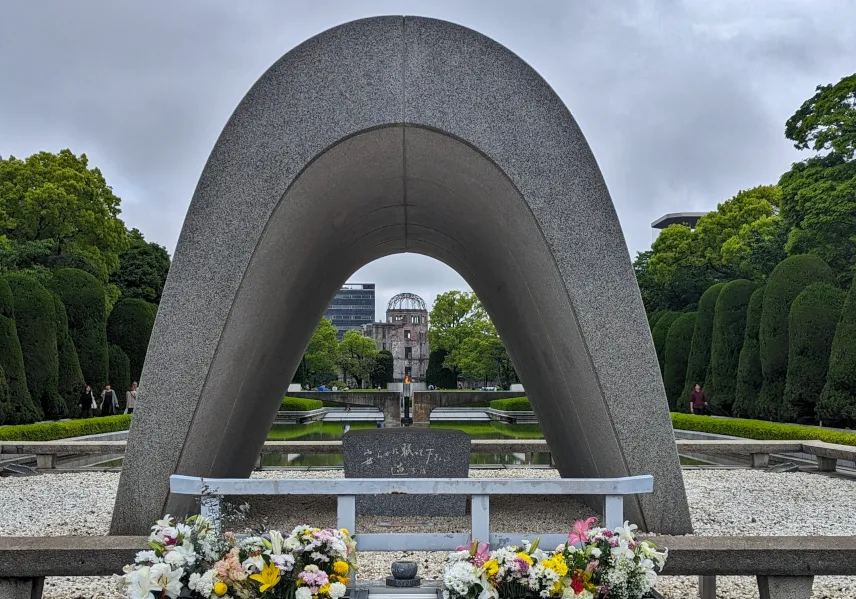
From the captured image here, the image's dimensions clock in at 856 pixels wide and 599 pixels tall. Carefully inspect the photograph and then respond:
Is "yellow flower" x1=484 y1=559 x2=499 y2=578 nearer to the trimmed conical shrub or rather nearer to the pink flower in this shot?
the pink flower

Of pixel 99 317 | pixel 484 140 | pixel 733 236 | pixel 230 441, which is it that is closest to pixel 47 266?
pixel 99 317

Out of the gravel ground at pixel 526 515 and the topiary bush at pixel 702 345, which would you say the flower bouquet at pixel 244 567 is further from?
the topiary bush at pixel 702 345

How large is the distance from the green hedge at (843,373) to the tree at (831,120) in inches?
303

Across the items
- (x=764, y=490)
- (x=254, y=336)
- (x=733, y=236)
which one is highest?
(x=733, y=236)

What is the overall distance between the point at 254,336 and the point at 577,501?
13.9 ft

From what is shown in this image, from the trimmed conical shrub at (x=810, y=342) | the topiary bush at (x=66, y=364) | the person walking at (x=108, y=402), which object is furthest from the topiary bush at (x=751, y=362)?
the topiary bush at (x=66, y=364)

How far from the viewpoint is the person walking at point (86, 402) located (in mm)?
20953

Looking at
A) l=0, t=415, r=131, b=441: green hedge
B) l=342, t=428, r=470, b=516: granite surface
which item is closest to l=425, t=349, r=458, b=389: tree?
l=0, t=415, r=131, b=441: green hedge

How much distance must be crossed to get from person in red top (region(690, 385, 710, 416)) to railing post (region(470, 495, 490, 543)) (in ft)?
64.0

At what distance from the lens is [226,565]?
3.38 m

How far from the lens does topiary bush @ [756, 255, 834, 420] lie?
19.5 metres

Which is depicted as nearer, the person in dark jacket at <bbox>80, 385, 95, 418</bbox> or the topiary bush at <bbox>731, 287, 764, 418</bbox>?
the topiary bush at <bbox>731, 287, 764, 418</bbox>

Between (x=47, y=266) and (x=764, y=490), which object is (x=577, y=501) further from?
(x=47, y=266)

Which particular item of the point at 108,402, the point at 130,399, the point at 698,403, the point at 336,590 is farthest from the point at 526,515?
the point at 130,399
